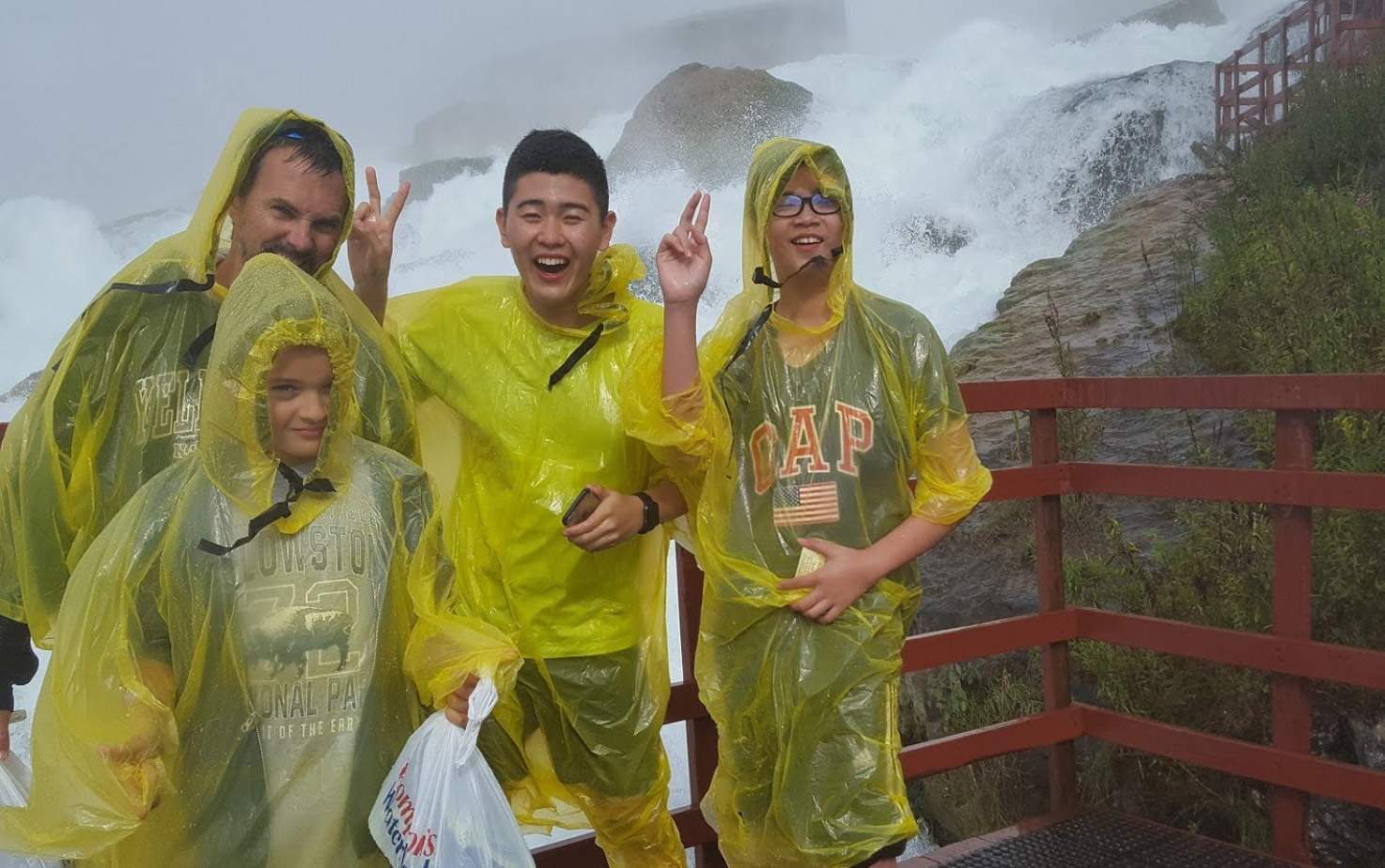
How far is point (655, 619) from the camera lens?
196 cm

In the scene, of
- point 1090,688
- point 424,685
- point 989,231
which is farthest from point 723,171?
point 424,685

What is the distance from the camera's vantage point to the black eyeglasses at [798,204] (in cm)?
190

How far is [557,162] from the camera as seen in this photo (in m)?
1.82

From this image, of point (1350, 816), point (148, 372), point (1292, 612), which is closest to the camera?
point (148, 372)

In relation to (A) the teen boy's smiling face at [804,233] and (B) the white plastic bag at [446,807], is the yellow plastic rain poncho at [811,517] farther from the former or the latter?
(B) the white plastic bag at [446,807]

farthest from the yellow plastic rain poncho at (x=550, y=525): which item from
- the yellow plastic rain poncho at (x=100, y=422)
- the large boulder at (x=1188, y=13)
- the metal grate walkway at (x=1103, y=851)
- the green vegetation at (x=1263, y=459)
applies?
the large boulder at (x=1188, y=13)

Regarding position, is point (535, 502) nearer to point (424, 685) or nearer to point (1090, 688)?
point (424, 685)

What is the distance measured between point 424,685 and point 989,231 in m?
8.53

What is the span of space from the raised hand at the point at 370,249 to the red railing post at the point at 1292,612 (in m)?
1.72

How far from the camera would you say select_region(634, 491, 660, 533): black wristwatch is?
181 centimetres

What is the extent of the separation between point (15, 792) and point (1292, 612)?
2225 mm

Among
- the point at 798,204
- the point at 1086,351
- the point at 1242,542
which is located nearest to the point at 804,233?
the point at 798,204

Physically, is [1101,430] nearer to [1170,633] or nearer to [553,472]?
[1170,633]

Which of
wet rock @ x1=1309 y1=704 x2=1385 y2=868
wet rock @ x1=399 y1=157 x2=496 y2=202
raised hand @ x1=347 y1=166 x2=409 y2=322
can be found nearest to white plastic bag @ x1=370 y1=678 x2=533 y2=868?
raised hand @ x1=347 y1=166 x2=409 y2=322
